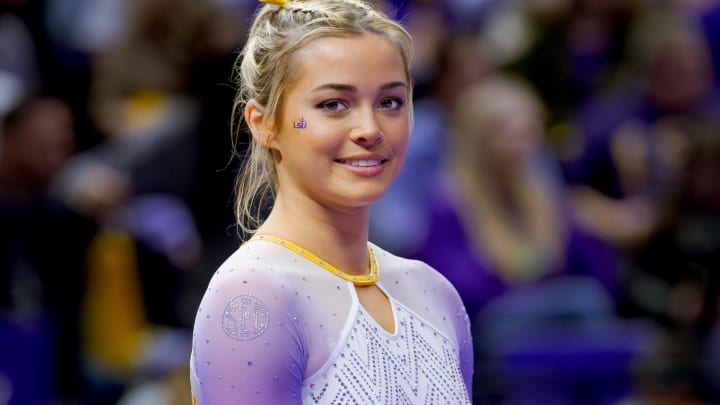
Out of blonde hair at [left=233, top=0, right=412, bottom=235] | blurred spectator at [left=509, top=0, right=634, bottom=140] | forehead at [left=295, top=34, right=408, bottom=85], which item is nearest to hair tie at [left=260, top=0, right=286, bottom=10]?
blonde hair at [left=233, top=0, right=412, bottom=235]

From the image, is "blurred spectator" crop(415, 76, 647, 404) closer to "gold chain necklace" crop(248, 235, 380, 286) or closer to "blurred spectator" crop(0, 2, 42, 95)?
"blurred spectator" crop(0, 2, 42, 95)

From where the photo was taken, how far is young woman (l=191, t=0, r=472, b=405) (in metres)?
1.90

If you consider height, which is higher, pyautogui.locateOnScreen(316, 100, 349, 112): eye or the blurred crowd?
pyautogui.locateOnScreen(316, 100, 349, 112): eye

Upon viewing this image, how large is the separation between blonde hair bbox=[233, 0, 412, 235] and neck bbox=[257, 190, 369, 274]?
0.09 metres

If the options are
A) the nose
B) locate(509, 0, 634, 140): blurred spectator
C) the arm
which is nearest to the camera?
the arm

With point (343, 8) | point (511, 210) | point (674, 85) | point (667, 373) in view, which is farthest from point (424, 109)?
point (343, 8)

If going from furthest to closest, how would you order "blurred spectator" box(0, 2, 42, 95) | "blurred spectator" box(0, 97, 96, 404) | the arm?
1. "blurred spectator" box(0, 2, 42, 95)
2. "blurred spectator" box(0, 97, 96, 404)
3. the arm

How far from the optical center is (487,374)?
4504 mm

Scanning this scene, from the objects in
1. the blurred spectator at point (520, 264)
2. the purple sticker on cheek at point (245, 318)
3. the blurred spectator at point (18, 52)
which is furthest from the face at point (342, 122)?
the blurred spectator at point (18, 52)

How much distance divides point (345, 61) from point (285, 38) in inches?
5.3

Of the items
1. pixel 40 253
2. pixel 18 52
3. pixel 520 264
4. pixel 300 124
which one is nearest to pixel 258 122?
pixel 300 124

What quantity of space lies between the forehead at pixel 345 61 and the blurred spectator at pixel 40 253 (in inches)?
109

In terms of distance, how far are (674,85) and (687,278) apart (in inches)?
50.3

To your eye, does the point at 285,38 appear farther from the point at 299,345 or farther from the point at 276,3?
the point at 299,345
